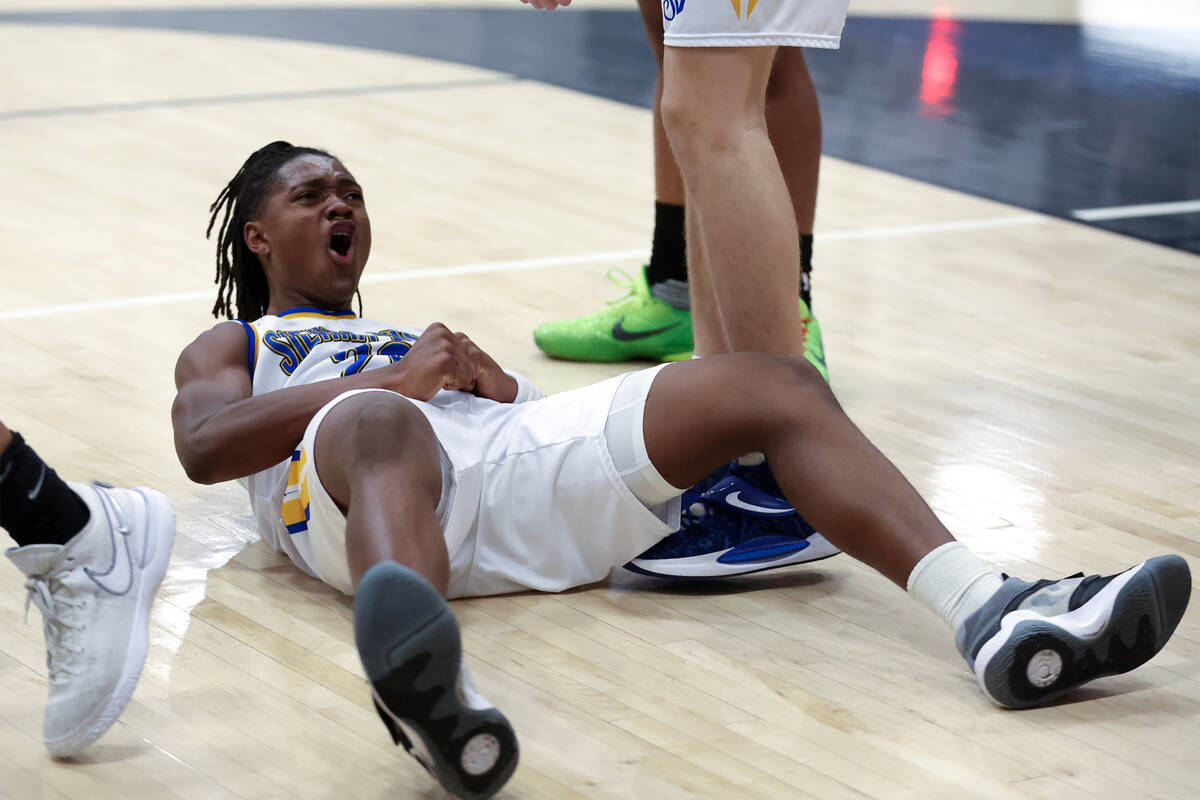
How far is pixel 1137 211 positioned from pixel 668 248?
5.69 ft

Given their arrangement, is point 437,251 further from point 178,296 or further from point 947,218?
point 947,218

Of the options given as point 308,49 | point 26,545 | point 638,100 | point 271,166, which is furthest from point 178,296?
point 308,49

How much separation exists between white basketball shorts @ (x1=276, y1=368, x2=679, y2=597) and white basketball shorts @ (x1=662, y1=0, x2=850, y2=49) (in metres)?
0.41

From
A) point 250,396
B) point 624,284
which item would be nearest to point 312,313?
point 250,396

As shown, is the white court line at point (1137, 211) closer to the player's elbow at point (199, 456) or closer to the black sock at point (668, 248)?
the black sock at point (668, 248)

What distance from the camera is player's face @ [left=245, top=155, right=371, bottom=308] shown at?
221cm

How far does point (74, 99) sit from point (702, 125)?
11.9 feet

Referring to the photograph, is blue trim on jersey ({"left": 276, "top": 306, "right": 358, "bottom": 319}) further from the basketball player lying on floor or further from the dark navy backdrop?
the dark navy backdrop

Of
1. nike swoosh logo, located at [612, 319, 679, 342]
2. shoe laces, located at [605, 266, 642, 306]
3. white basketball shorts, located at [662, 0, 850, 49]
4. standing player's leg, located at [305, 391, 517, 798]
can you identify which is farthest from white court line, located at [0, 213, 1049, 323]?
standing player's leg, located at [305, 391, 517, 798]

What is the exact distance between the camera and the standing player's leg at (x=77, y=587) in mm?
1610

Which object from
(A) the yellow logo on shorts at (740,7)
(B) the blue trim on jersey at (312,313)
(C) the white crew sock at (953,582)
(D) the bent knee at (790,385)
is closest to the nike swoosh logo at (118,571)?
(B) the blue trim on jersey at (312,313)

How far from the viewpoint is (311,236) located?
2.21 m

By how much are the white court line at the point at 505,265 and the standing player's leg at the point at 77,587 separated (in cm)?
159

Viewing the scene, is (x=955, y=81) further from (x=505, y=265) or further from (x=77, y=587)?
(x=77, y=587)
